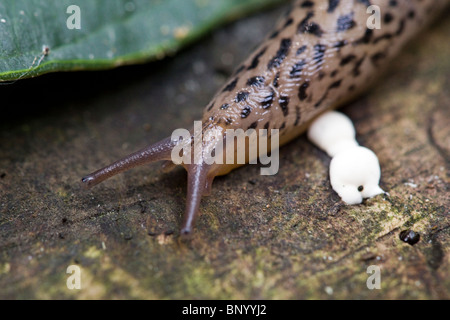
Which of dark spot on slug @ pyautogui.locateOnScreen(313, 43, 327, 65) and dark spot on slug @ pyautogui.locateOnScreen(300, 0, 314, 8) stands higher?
dark spot on slug @ pyautogui.locateOnScreen(300, 0, 314, 8)

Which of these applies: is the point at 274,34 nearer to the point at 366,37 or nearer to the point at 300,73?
the point at 300,73

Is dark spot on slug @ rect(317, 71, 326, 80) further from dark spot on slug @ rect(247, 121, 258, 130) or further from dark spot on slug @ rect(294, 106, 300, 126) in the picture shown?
dark spot on slug @ rect(247, 121, 258, 130)

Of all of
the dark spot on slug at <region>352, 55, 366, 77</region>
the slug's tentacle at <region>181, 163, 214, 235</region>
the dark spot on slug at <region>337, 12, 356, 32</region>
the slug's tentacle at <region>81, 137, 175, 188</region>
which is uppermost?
the dark spot on slug at <region>337, 12, 356, 32</region>

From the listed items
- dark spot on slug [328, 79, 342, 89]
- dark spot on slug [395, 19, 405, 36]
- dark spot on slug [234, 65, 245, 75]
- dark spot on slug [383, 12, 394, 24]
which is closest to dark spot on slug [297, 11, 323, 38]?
dark spot on slug [328, 79, 342, 89]

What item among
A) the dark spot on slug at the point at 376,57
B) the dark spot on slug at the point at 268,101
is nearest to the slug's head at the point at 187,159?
the dark spot on slug at the point at 268,101

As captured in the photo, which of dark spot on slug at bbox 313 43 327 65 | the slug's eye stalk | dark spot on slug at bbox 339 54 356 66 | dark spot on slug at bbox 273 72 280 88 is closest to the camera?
the slug's eye stalk

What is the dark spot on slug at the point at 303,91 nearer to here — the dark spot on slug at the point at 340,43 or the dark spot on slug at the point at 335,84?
the dark spot on slug at the point at 335,84
